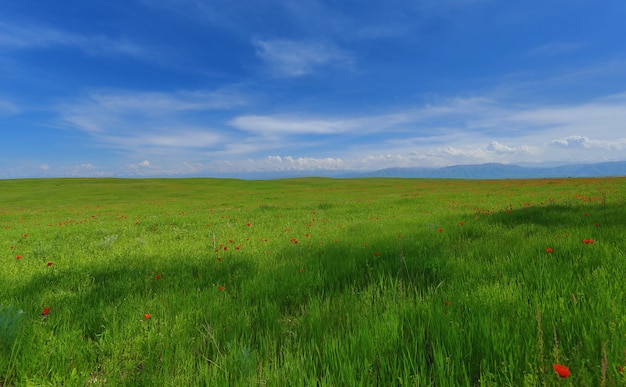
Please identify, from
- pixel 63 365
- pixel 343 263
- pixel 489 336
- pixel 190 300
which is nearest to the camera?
pixel 489 336

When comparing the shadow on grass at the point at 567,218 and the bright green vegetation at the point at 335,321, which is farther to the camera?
the shadow on grass at the point at 567,218

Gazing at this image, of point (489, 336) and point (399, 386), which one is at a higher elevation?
point (489, 336)

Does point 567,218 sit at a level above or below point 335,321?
above

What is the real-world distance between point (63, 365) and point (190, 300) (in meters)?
1.16

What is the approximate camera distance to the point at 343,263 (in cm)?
Result: 420

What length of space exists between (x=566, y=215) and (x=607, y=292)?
21.3 ft

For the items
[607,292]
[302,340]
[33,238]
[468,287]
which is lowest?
[33,238]

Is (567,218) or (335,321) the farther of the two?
(567,218)

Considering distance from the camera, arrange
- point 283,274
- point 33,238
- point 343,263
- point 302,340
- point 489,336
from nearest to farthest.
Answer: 1. point 489,336
2. point 302,340
3. point 283,274
4. point 343,263
5. point 33,238

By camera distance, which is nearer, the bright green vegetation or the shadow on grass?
the bright green vegetation

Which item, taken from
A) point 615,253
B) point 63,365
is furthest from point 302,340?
point 615,253

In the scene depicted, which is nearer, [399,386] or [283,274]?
[399,386]

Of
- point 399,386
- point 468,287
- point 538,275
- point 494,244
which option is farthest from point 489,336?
point 494,244

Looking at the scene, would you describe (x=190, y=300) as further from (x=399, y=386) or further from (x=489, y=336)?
(x=489, y=336)
